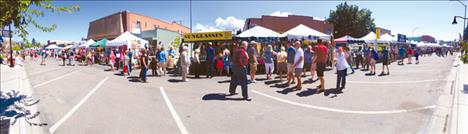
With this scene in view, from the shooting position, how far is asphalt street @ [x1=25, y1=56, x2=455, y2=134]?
4.77 meters

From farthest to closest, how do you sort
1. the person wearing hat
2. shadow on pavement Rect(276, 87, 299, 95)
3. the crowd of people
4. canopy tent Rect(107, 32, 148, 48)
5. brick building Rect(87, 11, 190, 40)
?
brick building Rect(87, 11, 190, 40) < canopy tent Rect(107, 32, 148, 48) < the person wearing hat < shadow on pavement Rect(276, 87, 299, 95) < the crowd of people

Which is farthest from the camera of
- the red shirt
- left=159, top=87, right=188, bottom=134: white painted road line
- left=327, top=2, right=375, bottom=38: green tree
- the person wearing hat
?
left=327, top=2, right=375, bottom=38: green tree

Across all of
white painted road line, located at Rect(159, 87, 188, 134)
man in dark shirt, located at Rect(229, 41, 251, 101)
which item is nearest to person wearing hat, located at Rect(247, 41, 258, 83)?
man in dark shirt, located at Rect(229, 41, 251, 101)

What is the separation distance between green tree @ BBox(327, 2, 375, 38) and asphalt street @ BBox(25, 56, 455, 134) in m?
41.2

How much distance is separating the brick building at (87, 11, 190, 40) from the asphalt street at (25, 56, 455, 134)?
115 feet

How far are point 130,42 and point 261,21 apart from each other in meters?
31.4

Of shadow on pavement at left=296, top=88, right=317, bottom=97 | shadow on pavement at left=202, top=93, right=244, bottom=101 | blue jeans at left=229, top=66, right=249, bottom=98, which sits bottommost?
shadow on pavement at left=202, top=93, right=244, bottom=101

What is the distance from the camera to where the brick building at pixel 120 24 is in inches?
1631

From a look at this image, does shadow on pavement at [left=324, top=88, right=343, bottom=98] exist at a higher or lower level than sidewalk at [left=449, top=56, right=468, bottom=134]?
higher

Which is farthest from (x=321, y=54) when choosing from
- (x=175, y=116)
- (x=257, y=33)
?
(x=257, y=33)

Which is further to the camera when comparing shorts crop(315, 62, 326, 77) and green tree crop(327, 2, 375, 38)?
green tree crop(327, 2, 375, 38)

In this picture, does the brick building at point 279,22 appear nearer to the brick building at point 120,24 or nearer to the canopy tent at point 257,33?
the brick building at point 120,24

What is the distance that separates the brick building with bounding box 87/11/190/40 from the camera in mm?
41438

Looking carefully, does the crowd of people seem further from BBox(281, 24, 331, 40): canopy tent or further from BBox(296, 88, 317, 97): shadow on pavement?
BBox(281, 24, 331, 40): canopy tent
